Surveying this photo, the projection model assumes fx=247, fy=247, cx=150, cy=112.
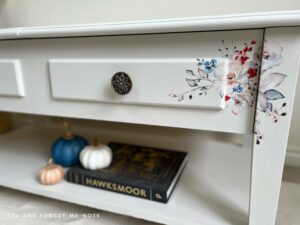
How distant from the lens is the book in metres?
0.55

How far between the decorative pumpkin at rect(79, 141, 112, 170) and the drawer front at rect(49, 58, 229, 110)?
19cm

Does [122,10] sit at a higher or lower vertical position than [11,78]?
higher

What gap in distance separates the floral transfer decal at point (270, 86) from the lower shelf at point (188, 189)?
210mm

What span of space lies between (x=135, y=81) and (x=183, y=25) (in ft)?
0.43

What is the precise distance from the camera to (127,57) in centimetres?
44

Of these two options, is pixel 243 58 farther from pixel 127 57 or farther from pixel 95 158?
pixel 95 158

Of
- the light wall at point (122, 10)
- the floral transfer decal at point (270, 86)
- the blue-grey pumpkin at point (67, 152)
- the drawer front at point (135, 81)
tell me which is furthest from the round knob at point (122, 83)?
the light wall at point (122, 10)

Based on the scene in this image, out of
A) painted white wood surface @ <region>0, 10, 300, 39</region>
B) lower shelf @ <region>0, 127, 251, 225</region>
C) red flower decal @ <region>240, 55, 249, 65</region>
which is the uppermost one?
painted white wood surface @ <region>0, 10, 300, 39</region>

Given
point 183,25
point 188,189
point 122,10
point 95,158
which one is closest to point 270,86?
point 183,25

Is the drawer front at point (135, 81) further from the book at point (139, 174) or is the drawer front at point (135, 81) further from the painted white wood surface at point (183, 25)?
the book at point (139, 174)

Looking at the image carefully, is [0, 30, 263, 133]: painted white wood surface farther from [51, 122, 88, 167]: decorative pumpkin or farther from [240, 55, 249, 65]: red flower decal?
[51, 122, 88, 167]: decorative pumpkin

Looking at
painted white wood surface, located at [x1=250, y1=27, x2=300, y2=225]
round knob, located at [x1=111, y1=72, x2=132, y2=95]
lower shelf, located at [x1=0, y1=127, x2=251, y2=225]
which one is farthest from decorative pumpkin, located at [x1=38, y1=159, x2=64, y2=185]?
painted white wood surface, located at [x1=250, y1=27, x2=300, y2=225]

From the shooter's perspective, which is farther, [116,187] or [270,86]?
[116,187]

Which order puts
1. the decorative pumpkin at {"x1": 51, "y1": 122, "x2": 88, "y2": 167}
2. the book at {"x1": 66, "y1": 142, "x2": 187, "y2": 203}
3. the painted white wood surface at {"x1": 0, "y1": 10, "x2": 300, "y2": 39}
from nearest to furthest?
the painted white wood surface at {"x1": 0, "y1": 10, "x2": 300, "y2": 39}
the book at {"x1": 66, "y1": 142, "x2": 187, "y2": 203}
the decorative pumpkin at {"x1": 51, "y1": 122, "x2": 88, "y2": 167}
